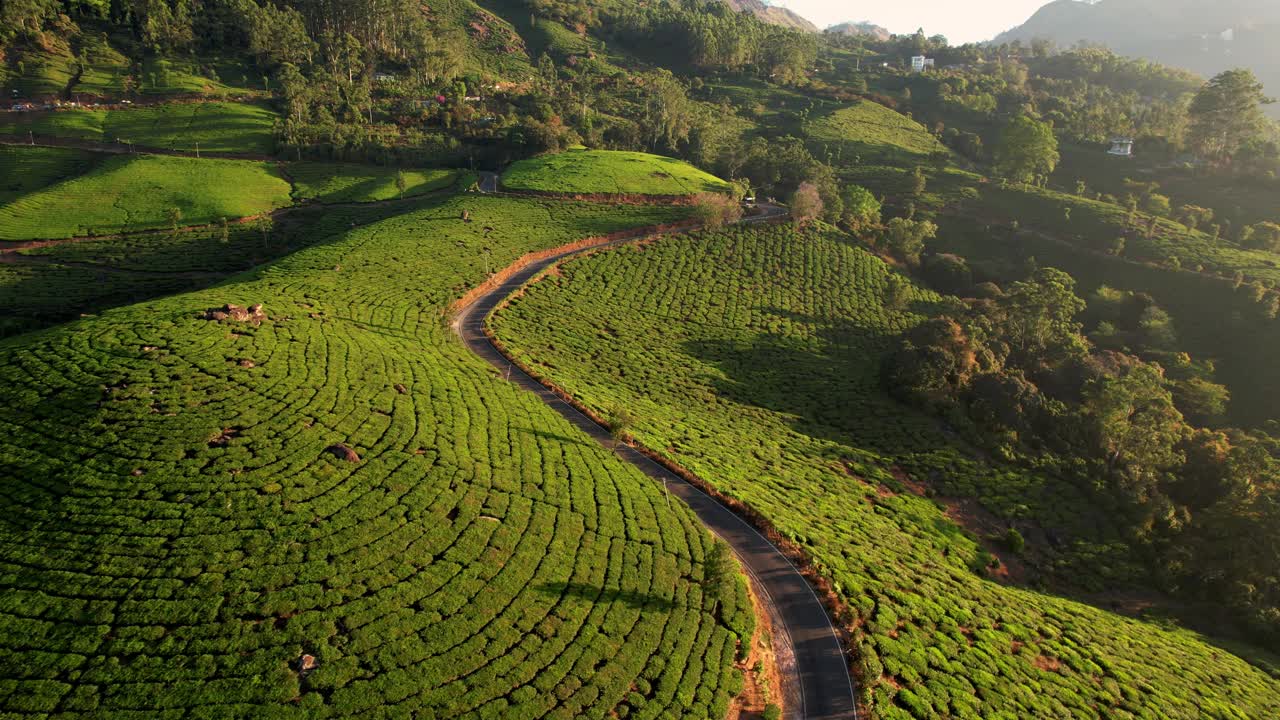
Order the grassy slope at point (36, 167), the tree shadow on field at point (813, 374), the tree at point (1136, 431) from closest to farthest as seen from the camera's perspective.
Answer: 1. the tree at point (1136, 431)
2. the tree shadow on field at point (813, 374)
3. the grassy slope at point (36, 167)

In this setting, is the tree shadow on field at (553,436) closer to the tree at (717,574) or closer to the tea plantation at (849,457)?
the tea plantation at (849,457)

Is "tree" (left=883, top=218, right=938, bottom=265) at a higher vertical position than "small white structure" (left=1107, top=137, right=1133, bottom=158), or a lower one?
lower

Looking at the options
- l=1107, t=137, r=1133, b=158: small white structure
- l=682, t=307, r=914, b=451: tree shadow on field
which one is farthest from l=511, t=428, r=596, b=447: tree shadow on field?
l=1107, t=137, r=1133, b=158: small white structure

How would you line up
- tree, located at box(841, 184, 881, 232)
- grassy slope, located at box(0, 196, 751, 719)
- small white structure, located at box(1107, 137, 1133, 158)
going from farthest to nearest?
small white structure, located at box(1107, 137, 1133, 158), tree, located at box(841, 184, 881, 232), grassy slope, located at box(0, 196, 751, 719)

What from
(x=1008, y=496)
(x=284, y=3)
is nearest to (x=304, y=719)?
(x=1008, y=496)

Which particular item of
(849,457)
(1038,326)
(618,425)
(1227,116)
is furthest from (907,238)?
(1227,116)

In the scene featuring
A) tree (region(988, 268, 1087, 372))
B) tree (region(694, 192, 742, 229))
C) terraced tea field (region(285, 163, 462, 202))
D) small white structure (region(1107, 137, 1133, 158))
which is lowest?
tree (region(988, 268, 1087, 372))

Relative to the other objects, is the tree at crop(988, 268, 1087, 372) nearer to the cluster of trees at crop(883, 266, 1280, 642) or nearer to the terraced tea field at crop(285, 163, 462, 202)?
the cluster of trees at crop(883, 266, 1280, 642)

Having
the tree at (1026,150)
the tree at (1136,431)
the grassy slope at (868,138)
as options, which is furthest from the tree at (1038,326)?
the grassy slope at (868,138)
